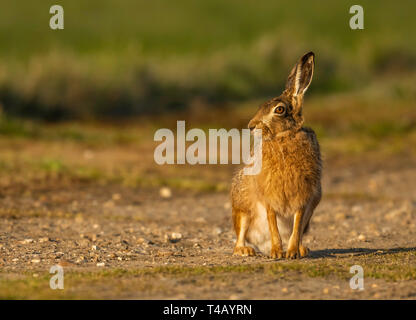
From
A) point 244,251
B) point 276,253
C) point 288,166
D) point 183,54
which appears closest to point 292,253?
point 276,253

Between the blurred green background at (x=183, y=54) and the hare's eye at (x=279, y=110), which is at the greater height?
the blurred green background at (x=183, y=54)

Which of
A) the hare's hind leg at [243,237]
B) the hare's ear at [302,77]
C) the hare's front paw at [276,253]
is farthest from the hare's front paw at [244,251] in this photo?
A: the hare's ear at [302,77]

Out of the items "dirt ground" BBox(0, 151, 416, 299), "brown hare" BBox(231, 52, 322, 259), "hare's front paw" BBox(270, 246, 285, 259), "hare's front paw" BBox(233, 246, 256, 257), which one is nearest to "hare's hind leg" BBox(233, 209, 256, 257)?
"hare's front paw" BBox(233, 246, 256, 257)

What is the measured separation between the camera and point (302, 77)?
8266mm

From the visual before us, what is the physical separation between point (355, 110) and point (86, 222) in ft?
48.4

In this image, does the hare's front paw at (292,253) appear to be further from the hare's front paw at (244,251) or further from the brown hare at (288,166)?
the hare's front paw at (244,251)

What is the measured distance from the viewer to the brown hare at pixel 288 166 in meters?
8.05

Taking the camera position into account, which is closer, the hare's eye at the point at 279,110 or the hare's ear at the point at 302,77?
the hare's eye at the point at 279,110

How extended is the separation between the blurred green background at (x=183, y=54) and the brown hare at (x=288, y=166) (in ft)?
47.7

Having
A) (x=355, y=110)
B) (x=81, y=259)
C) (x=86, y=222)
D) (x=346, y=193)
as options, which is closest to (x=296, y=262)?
(x=81, y=259)

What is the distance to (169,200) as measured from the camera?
13.3 m

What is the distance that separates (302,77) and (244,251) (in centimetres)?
194

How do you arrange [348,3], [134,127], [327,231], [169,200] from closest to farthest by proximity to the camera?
[327,231] → [169,200] → [134,127] → [348,3]

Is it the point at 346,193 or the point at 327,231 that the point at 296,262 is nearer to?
the point at 327,231
